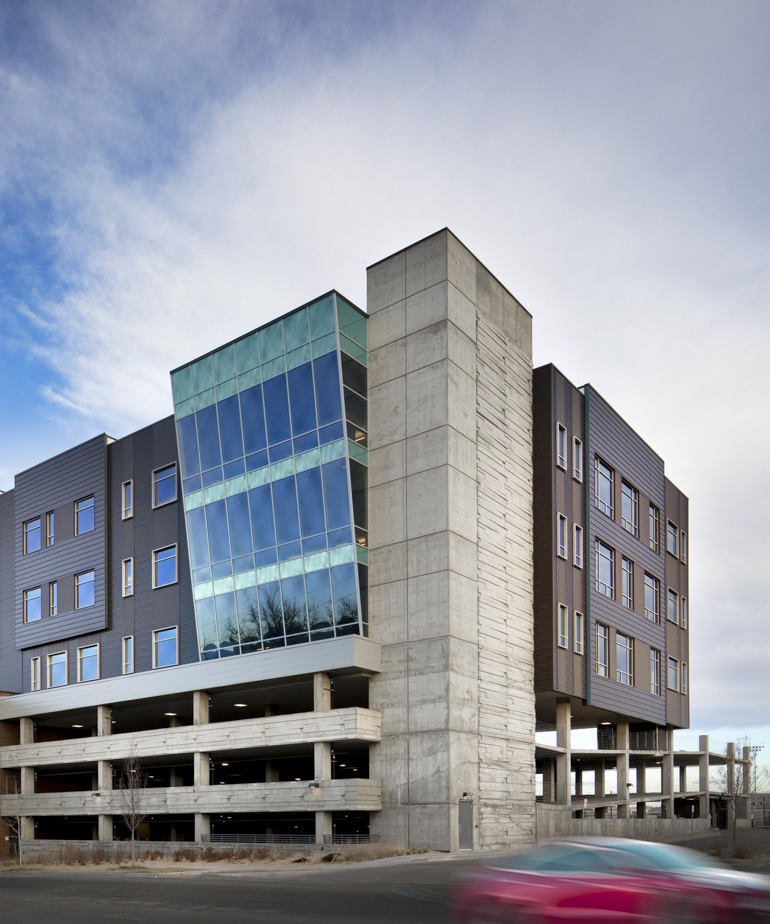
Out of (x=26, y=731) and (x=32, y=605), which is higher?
(x=32, y=605)

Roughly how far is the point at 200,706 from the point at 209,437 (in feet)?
39.0

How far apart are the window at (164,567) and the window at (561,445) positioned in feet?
62.1

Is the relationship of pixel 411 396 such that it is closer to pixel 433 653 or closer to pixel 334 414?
pixel 334 414

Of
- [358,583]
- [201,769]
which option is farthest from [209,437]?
[201,769]

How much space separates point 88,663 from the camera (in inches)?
1903

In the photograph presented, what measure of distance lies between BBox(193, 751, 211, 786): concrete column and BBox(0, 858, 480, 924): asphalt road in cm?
971

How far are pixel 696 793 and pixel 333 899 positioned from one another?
4832cm

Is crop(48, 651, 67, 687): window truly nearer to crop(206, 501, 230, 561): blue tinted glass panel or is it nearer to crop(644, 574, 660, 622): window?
crop(206, 501, 230, 561): blue tinted glass panel

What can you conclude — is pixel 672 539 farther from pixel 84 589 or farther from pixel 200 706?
pixel 84 589

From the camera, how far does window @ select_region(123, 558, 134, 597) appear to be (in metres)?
46.4

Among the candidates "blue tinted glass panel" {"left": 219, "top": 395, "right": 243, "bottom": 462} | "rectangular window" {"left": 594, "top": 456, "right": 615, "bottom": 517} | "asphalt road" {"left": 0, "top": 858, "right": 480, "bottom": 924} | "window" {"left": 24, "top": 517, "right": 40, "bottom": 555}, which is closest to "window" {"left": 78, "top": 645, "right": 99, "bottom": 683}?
"window" {"left": 24, "top": 517, "right": 40, "bottom": 555}

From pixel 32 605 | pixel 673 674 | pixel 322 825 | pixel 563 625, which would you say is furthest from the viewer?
pixel 673 674

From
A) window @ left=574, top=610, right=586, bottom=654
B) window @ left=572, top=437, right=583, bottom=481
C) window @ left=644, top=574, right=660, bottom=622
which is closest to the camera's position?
window @ left=574, top=610, right=586, bottom=654

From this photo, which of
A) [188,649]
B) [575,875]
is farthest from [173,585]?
[575,875]
